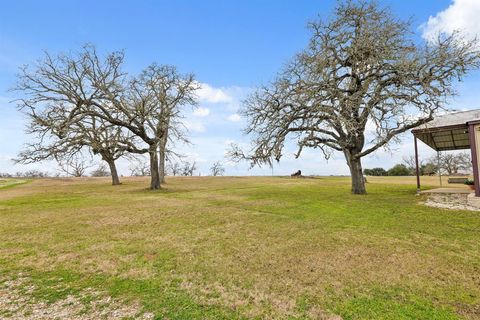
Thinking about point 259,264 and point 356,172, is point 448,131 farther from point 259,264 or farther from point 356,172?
point 259,264

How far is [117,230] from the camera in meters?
8.02

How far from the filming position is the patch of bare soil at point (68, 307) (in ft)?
11.3

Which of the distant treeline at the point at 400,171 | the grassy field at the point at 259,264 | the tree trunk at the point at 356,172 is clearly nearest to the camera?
the grassy field at the point at 259,264

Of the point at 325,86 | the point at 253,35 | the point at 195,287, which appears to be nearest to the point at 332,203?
the point at 325,86

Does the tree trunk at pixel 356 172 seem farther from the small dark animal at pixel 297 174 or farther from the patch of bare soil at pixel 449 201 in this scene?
the small dark animal at pixel 297 174

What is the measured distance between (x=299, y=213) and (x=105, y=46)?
18.2 meters

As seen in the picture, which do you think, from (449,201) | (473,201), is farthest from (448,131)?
(473,201)

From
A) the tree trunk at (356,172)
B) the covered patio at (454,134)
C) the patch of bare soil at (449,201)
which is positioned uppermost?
the covered patio at (454,134)

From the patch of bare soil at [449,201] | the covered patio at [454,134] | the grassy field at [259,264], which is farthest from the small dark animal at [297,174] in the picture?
the grassy field at [259,264]

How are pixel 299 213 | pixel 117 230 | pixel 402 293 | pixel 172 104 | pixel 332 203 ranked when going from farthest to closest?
pixel 172 104 → pixel 332 203 → pixel 299 213 → pixel 117 230 → pixel 402 293

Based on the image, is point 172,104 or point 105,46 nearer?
point 105,46

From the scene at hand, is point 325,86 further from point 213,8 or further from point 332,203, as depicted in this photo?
point 213,8

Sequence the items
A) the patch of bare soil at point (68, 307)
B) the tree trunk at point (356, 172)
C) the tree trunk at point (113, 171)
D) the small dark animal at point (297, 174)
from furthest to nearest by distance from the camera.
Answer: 1. the small dark animal at point (297, 174)
2. the tree trunk at point (113, 171)
3. the tree trunk at point (356, 172)
4. the patch of bare soil at point (68, 307)

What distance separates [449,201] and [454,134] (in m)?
5.73
